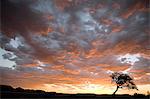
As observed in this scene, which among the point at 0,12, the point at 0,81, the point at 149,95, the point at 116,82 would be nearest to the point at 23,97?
the point at 0,81

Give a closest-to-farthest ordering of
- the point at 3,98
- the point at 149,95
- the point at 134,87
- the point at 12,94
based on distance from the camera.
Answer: the point at 3,98, the point at 12,94, the point at 149,95, the point at 134,87

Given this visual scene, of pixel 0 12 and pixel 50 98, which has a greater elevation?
pixel 0 12

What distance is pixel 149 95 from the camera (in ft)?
69.7

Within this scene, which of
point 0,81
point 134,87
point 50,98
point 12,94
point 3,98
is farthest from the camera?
point 134,87

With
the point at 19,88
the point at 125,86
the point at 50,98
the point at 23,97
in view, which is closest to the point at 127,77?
the point at 125,86

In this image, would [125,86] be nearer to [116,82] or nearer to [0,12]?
[116,82]

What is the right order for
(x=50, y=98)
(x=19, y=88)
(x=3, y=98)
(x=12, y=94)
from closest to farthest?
1. (x=3, y=98)
2. (x=12, y=94)
3. (x=50, y=98)
4. (x=19, y=88)

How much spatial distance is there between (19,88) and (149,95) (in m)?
12.4

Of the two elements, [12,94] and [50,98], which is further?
[50,98]

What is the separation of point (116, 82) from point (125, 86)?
138cm

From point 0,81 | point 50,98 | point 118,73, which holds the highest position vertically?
point 118,73

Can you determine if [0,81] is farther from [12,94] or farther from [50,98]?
[50,98]

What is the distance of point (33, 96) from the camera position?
43.3 feet

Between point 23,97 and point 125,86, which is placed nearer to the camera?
point 23,97
